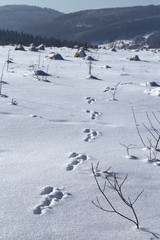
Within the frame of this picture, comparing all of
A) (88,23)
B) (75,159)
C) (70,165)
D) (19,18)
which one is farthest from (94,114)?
(19,18)

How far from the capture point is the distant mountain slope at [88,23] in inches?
3784

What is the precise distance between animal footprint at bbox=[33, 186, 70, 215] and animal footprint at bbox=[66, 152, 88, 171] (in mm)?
295

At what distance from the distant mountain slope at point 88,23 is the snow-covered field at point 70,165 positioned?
279 feet

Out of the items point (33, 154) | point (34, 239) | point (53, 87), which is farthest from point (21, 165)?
point (53, 87)

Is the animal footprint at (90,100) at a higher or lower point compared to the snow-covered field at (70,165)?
higher

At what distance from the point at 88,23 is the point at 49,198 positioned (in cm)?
13043

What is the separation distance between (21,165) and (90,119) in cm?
132

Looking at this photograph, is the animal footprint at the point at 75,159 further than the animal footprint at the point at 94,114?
No

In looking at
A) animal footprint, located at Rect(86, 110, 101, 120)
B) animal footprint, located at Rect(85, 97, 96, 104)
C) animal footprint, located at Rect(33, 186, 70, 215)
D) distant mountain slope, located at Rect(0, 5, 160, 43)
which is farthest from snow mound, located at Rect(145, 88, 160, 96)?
distant mountain slope, located at Rect(0, 5, 160, 43)

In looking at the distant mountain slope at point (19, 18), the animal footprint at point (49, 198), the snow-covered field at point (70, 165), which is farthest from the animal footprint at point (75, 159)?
the distant mountain slope at point (19, 18)

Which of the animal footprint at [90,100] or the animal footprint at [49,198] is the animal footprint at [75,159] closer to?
the animal footprint at [49,198]

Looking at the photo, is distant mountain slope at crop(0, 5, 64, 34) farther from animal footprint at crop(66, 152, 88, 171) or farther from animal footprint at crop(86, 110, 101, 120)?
animal footprint at crop(66, 152, 88, 171)

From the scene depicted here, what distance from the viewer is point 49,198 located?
4.74 feet

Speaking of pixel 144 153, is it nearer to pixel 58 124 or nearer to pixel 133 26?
pixel 58 124
